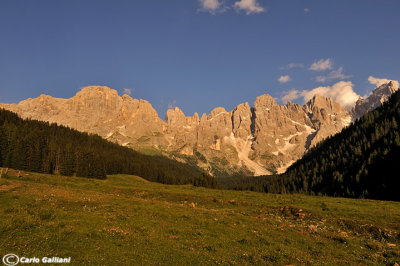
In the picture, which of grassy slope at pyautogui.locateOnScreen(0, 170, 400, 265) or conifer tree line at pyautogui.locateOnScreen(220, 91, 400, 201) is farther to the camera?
conifer tree line at pyautogui.locateOnScreen(220, 91, 400, 201)

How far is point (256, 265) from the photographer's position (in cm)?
1498

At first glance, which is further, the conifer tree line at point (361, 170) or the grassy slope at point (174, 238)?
the conifer tree line at point (361, 170)

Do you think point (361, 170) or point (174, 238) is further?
point (361, 170)

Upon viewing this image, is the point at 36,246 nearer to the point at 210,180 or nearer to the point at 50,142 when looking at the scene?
the point at 50,142

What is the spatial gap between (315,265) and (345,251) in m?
6.86

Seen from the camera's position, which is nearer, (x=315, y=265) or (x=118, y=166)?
(x=315, y=265)

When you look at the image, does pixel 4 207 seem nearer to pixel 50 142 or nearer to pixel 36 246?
pixel 36 246

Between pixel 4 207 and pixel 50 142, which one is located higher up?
pixel 50 142

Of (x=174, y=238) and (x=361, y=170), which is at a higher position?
(x=361, y=170)

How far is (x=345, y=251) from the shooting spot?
65.6 ft

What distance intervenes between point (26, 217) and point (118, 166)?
467 ft

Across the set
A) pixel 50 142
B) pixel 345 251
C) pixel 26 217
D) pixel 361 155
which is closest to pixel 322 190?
pixel 361 155

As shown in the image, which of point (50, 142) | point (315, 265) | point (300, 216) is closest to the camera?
point (315, 265)

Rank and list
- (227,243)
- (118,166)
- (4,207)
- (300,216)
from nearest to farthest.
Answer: (227,243) < (4,207) < (300,216) < (118,166)
